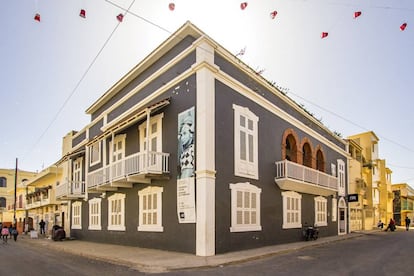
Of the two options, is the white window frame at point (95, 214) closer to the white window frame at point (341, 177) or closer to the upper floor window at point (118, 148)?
the upper floor window at point (118, 148)

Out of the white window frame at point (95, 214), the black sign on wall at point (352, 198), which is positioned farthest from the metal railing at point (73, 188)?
the black sign on wall at point (352, 198)

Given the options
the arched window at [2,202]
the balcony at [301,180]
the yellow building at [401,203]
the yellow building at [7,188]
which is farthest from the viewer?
the arched window at [2,202]

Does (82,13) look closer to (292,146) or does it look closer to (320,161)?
(292,146)

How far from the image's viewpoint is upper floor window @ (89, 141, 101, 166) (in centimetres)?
2288

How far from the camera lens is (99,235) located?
862 inches

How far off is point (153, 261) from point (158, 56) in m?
9.94

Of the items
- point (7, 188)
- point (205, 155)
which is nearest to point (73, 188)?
point (205, 155)

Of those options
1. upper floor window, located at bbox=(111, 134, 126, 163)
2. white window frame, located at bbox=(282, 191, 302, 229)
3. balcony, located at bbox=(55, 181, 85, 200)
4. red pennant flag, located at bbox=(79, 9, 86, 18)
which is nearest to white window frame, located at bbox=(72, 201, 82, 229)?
balcony, located at bbox=(55, 181, 85, 200)

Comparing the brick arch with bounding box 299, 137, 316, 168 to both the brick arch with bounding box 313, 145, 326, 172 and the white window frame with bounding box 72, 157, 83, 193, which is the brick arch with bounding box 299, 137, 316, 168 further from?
the white window frame with bounding box 72, 157, 83, 193

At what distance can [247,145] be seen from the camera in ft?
53.7

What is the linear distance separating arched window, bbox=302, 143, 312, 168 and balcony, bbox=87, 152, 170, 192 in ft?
37.9

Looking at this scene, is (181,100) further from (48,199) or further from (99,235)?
(48,199)

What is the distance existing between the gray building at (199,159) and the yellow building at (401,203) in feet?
147

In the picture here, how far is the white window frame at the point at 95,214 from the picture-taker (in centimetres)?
2223
